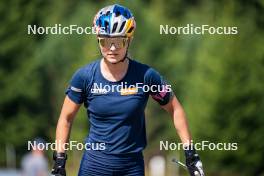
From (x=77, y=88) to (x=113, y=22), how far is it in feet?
2.00

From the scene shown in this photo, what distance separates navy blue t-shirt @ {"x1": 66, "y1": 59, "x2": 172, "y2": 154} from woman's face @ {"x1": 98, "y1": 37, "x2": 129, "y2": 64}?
137 millimetres

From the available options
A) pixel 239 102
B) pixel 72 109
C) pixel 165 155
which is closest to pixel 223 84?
pixel 239 102

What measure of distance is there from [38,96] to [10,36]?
11.4 ft

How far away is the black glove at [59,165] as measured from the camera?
23.0 ft

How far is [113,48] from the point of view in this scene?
683cm

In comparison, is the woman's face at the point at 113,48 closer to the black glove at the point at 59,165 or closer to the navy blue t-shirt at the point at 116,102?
the navy blue t-shirt at the point at 116,102

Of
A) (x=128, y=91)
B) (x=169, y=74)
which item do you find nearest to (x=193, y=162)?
(x=128, y=91)

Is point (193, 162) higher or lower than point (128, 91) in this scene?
lower

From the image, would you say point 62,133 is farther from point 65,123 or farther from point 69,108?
point 69,108

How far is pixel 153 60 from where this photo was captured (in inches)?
1609

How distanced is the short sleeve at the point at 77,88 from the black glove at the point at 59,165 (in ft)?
1.54

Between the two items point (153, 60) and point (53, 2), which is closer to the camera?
point (153, 60)

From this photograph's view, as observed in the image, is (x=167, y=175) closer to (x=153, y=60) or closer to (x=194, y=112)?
(x=194, y=112)

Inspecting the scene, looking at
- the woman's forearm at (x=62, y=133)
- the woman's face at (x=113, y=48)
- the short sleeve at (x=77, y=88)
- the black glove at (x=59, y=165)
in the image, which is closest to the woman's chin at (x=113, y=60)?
the woman's face at (x=113, y=48)
